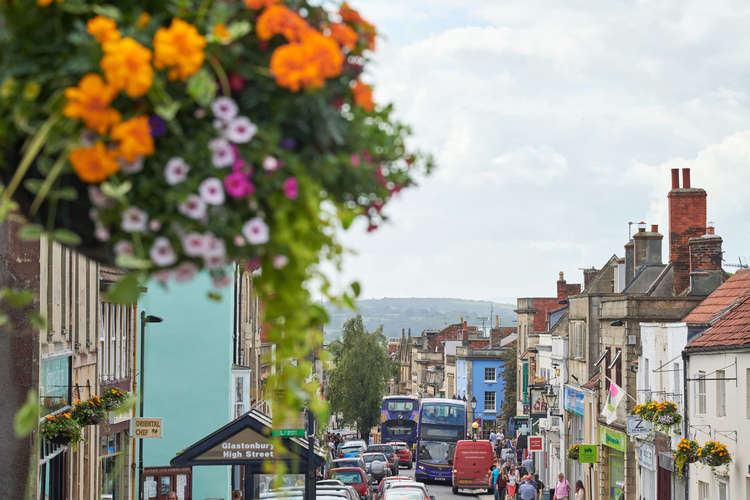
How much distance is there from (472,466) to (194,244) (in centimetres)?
4984

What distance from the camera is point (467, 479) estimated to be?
5200cm

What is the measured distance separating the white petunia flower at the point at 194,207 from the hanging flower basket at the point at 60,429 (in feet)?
48.4

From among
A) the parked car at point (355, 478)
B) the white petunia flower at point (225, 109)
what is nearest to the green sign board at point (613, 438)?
the parked car at point (355, 478)

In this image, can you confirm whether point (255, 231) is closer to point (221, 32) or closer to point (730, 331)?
point (221, 32)

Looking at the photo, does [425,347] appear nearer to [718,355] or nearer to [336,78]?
[718,355]

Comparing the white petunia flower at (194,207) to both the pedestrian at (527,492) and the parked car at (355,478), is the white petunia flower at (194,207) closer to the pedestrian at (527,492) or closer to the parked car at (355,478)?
the pedestrian at (527,492)

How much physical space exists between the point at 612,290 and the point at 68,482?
34.6m

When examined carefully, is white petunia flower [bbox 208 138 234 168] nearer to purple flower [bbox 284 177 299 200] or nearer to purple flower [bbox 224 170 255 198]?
purple flower [bbox 224 170 255 198]

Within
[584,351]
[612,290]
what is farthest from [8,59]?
[612,290]

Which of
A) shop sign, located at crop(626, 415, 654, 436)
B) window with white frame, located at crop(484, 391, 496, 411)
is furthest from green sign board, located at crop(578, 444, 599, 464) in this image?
window with white frame, located at crop(484, 391, 496, 411)

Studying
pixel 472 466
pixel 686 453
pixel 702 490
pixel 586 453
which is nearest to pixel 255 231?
pixel 686 453

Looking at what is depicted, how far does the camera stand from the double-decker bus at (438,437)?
191 ft

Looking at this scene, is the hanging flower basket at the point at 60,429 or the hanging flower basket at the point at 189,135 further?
the hanging flower basket at the point at 60,429

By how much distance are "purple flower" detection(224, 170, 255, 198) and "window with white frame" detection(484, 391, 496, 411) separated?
9758 cm
